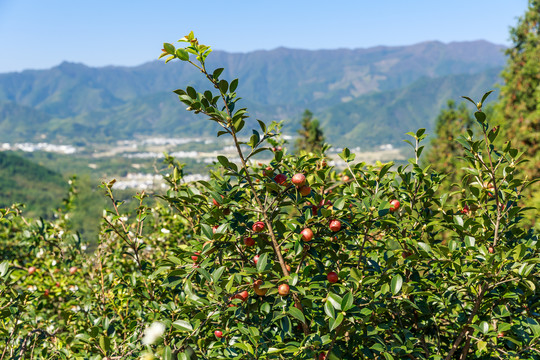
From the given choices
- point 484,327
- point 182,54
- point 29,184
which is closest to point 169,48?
point 182,54

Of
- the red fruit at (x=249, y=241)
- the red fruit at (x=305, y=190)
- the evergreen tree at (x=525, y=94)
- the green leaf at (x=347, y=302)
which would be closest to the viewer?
the green leaf at (x=347, y=302)

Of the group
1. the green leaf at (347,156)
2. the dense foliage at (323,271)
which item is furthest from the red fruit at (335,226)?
the green leaf at (347,156)

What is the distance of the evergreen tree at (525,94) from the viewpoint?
1016 centimetres

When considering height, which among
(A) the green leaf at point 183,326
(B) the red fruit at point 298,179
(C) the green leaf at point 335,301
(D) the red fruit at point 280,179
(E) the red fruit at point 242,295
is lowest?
(A) the green leaf at point 183,326

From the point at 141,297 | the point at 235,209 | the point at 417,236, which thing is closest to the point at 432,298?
the point at 417,236

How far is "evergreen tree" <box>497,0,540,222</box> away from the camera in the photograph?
400 inches

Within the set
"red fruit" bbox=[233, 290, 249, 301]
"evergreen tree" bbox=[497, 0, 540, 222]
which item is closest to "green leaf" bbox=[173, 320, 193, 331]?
"red fruit" bbox=[233, 290, 249, 301]

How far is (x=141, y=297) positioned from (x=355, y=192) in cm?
Answer: 196

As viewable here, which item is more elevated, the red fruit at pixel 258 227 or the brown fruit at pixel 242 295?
the red fruit at pixel 258 227

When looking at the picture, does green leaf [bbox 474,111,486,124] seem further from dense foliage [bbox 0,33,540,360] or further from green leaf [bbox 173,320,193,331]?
green leaf [bbox 173,320,193,331]

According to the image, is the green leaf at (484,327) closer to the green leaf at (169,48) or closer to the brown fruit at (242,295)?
the brown fruit at (242,295)

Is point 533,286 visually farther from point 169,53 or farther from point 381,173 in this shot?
point 169,53

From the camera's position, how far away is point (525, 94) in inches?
460

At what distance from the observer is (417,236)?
237cm
